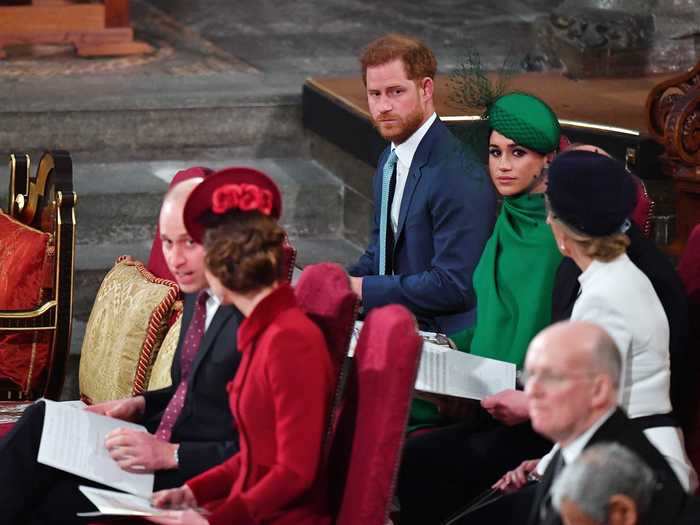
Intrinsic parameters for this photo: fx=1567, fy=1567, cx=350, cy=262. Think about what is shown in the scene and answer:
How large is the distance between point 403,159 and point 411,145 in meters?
0.05

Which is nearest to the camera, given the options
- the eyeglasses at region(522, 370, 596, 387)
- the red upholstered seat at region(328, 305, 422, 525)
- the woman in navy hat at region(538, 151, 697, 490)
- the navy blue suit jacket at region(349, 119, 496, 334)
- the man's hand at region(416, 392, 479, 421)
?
the eyeglasses at region(522, 370, 596, 387)

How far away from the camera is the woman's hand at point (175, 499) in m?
2.94

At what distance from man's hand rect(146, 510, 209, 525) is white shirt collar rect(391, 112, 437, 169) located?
1.50 m

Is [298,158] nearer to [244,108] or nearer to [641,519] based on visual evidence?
[244,108]

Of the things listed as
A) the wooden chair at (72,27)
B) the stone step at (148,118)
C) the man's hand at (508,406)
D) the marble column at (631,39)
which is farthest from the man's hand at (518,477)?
the wooden chair at (72,27)

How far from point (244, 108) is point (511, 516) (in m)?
3.77

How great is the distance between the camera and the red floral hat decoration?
290 cm

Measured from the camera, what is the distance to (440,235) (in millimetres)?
3977

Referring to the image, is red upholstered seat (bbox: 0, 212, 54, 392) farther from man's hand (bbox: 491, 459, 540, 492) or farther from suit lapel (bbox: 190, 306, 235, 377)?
man's hand (bbox: 491, 459, 540, 492)

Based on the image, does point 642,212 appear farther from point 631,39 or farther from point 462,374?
point 631,39

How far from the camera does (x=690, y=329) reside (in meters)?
3.41

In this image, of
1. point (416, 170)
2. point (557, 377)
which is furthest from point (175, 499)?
point (416, 170)

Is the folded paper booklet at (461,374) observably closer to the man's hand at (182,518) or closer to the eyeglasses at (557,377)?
the man's hand at (182,518)

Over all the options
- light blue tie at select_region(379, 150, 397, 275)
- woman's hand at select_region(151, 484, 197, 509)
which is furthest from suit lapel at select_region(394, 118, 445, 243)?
woman's hand at select_region(151, 484, 197, 509)
